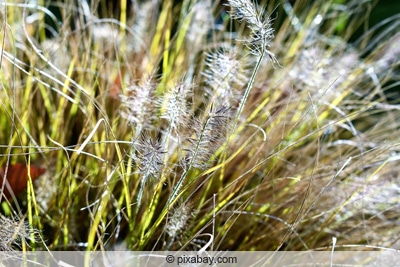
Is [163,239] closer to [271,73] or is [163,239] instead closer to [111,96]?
[111,96]

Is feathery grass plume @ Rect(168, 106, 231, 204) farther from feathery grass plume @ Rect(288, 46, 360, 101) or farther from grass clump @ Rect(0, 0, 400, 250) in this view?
feathery grass plume @ Rect(288, 46, 360, 101)

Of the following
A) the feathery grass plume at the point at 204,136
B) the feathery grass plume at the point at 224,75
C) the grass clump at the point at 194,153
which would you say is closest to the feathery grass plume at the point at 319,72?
the grass clump at the point at 194,153

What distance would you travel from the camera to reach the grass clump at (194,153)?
63 centimetres

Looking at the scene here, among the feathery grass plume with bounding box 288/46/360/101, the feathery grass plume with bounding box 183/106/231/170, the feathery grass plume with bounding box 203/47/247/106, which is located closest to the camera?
the feathery grass plume with bounding box 183/106/231/170

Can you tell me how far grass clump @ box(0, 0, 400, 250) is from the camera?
2.08 ft

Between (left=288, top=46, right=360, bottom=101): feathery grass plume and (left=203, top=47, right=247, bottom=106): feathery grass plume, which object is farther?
(left=288, top=46, right=360, bottom=101): feathery grass plume

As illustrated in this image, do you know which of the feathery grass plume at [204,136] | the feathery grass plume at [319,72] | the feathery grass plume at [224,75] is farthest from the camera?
the feathery grass plume at [319,72]

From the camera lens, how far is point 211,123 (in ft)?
1.87

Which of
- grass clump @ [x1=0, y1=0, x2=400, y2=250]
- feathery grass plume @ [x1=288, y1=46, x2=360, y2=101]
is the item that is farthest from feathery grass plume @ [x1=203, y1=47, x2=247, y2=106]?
feathery grass plume @ [x1=288, y1=46, x2=360, y2=101]

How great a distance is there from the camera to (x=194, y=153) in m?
0.58

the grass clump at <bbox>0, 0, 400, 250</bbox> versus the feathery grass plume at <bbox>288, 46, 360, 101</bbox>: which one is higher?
the feathery grass plume at <bbox>288, 46, 360, 101</bbox>

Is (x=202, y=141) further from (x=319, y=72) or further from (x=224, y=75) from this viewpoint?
(x=319, y=72)

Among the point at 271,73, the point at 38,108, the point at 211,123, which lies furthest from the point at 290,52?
the point at 211,123

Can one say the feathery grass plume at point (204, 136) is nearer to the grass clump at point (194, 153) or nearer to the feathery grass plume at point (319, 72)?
the grass clump at point (194, 153)
